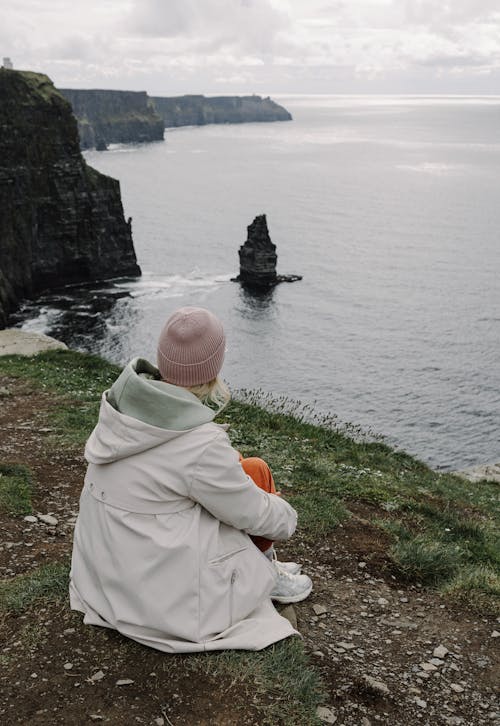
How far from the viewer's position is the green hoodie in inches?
201

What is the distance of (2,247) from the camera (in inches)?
2849

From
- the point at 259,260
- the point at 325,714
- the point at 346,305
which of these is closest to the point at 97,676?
the point at 325,714

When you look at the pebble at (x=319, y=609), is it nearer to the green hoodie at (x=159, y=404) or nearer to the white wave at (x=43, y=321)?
the green hoodie at (x=159, y=404)

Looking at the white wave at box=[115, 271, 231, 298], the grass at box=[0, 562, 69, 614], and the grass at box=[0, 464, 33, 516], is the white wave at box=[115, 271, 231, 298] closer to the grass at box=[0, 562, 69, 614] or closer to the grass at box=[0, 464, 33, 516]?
the grass at box=[0, 464, 33, 516]

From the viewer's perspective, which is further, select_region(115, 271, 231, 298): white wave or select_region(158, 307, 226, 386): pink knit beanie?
select_region(115, 271, 231, 298): white wave

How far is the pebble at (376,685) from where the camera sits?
239 inches

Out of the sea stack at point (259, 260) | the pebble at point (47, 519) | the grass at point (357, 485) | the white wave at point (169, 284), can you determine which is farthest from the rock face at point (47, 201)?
the pebble at point (47, 519)

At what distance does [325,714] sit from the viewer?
562 cm

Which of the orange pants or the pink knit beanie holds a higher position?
the pink knit beanie

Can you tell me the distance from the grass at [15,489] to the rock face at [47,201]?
6228cm

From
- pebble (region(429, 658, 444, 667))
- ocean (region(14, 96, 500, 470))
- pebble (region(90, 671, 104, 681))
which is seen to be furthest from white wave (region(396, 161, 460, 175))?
pebble (region(90, 671, 104, 681))

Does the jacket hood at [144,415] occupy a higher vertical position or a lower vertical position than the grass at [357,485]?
higher

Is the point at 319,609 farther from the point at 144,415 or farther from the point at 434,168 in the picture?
the point at 434,168

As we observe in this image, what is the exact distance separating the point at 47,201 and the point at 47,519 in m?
74.4
